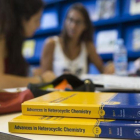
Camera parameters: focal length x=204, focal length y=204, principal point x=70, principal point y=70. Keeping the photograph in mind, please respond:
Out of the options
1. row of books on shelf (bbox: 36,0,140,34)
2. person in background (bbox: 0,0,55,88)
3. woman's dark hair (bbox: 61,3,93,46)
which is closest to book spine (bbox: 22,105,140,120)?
person in background (bbox: 0,0,55,88)

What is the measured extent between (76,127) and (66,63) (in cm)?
150

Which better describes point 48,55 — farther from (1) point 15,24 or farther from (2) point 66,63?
(1) point 15,24

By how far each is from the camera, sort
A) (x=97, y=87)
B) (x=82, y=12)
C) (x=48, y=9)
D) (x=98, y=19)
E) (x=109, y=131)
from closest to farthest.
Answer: (x=109, y=131), (x=97, y=87), (x=82, y=12), (x=98, y=19), (x=48, y=9)

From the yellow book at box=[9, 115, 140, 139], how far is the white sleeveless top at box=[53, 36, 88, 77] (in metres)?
1.42

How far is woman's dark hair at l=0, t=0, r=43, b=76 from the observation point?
108 centimetres

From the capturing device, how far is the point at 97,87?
829 millimetres

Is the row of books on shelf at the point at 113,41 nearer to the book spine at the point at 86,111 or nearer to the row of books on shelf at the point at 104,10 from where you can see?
the row of books on shelf at the point at 104,10

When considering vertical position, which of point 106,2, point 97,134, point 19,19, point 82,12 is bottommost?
point 97,134

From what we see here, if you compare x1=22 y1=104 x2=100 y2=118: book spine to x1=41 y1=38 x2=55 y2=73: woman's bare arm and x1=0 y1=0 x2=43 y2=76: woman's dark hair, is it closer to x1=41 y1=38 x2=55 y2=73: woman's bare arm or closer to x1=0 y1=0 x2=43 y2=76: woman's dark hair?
x1=0 y1=0 x2=43 y2=76: woman's dark hair

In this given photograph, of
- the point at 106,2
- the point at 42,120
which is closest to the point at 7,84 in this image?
the point at 42,120

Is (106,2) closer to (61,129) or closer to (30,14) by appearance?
(30,14)

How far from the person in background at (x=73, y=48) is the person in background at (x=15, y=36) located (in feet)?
2.04

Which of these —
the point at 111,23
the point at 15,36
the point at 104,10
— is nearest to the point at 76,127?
the point at 15,36

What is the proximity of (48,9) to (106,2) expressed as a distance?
3.08 feet
